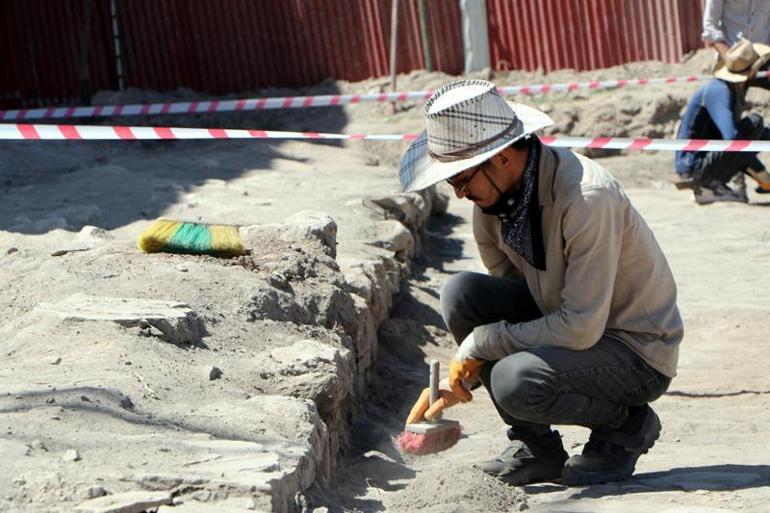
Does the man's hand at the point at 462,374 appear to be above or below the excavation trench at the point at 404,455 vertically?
above

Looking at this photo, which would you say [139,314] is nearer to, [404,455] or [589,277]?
[404,455]

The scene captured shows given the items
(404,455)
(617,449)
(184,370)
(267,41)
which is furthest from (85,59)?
(617,449)

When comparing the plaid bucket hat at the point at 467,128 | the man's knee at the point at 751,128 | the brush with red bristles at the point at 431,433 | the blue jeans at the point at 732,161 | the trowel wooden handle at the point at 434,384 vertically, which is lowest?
the blue jeans at the point at 732,161

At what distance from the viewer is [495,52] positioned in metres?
13.5

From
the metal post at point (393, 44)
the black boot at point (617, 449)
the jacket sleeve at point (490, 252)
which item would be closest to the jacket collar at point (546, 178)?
the jacket sleeve at point (490, 252)

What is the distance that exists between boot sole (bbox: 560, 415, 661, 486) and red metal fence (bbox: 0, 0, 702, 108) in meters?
9.32

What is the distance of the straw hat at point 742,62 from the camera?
929cm

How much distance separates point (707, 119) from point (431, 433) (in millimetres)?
6122

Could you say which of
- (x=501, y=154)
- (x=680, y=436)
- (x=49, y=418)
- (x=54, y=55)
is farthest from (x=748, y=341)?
(x=54, y=55)

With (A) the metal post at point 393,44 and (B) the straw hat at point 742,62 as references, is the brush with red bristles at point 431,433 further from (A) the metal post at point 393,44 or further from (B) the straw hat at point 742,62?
(A) the metal post at point 393,44

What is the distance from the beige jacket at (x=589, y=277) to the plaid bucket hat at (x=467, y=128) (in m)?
0.18

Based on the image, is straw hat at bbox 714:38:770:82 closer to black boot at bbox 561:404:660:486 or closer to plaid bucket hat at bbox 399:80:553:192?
black boot at bbox 561:404:660:486

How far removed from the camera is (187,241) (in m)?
5.32

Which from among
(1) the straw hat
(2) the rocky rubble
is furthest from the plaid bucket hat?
(1) the straw hat
